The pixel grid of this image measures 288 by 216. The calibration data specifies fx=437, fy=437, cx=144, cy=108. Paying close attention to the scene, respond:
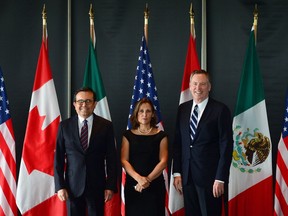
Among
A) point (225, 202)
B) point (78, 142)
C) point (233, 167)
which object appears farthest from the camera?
point (225, 202)

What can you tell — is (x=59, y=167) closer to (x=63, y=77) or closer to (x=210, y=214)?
(x=210, y=214)

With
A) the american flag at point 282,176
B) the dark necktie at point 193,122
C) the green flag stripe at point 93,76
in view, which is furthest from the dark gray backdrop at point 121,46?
the dark necktie at point 193,122

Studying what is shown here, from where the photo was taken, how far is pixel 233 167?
3.85m

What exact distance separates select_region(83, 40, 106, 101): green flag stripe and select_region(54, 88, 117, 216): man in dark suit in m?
0.86

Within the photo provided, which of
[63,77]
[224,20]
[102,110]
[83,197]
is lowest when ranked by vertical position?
[83,197]

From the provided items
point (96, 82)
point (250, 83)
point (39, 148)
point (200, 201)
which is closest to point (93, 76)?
point (96, 82)

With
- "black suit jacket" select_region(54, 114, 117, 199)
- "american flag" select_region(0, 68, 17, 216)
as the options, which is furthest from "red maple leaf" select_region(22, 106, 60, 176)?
"black suit jacket" select_region(54, 114, 117, 199)

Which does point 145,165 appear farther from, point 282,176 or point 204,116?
point 282,176

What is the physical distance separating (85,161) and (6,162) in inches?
48.7

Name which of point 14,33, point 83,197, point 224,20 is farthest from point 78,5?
point 83,197

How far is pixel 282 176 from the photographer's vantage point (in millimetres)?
3828

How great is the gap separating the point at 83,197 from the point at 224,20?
2.30 m

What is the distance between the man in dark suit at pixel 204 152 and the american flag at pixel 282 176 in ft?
2.88

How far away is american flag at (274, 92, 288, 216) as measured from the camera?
150 inches
